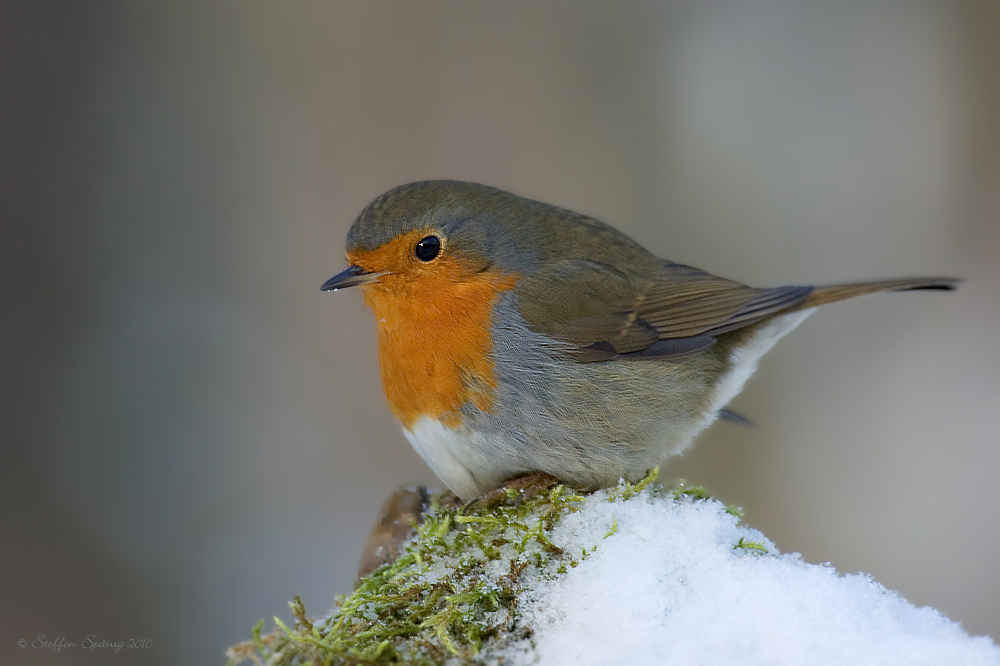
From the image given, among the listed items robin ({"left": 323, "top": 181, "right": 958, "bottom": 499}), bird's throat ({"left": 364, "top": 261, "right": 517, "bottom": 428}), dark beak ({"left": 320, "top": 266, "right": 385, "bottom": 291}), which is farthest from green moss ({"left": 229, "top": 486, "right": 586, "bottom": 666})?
dark beak ({"left": 320, "top": 266, "right": 385, "bottom": 291})

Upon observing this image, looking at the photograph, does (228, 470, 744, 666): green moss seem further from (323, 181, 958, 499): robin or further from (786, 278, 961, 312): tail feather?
(786, 278, 961, 312): tail feather

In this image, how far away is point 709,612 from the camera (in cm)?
169

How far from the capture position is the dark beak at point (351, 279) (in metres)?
3.18

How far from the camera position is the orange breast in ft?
9.59

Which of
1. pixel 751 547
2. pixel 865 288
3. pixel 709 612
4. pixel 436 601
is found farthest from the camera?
pixel 865 288

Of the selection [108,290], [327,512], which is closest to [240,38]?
[108,290]

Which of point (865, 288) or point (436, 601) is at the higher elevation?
point (865, 288)

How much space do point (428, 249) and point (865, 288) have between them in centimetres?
183

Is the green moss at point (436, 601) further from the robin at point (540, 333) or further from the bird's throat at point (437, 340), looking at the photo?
the bird's throat at point (437, 340)

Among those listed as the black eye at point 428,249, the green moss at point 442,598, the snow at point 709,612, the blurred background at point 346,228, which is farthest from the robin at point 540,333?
the blurred background at point 346,228

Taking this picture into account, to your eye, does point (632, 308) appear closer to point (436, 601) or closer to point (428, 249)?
point (428, 249)

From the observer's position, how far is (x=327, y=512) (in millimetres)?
7074

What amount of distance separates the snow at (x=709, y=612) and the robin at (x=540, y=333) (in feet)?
2.76

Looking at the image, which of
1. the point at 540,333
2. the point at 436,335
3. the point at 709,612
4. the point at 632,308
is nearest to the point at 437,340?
the point at 436,335
